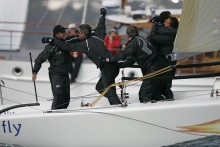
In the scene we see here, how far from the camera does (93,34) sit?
8844mm

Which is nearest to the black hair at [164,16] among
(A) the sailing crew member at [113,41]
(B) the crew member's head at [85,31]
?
(B) the crew member's head at [85,31]

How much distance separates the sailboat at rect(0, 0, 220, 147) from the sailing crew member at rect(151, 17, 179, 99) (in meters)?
0.54

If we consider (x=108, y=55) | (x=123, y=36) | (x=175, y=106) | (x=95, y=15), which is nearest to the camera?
(x=175, y=106)

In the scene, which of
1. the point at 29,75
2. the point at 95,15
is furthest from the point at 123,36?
the point at 95,15

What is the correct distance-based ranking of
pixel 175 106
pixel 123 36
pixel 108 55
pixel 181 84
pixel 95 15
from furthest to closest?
pixel 95 15, pixel 123 36, pixel 181 84, pixel 108 55, pixel 175 106

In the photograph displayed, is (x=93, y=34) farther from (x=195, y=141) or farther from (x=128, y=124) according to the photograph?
(x=195, y=141)

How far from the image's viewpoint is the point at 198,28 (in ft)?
27.2

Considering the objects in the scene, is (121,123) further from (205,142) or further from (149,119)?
(205,142)

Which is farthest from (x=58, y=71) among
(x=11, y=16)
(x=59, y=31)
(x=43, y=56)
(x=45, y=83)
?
(x=11, y=16)

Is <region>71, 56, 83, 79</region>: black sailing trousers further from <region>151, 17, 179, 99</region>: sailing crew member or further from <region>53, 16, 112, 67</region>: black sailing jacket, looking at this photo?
<region>53, 16, 112, 67</region>: black sailing jacket

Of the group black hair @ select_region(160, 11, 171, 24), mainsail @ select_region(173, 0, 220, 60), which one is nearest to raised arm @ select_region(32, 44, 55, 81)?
black hair @ select_region(160, 11, 171, 24)

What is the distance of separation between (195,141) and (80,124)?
1377 mm

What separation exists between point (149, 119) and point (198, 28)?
49.1 inches

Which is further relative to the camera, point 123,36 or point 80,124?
point 123,36
